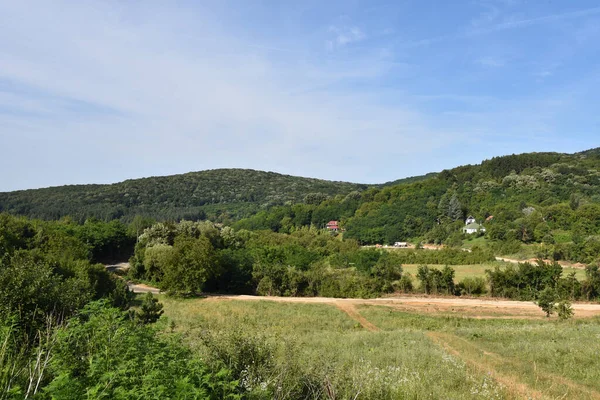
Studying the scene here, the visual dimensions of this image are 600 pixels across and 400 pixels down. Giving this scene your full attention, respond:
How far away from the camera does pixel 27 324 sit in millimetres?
8891

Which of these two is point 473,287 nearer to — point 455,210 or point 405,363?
point 405,363

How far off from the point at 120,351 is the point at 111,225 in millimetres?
75915

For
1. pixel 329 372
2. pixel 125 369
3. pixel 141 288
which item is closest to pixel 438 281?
pixel 141 288

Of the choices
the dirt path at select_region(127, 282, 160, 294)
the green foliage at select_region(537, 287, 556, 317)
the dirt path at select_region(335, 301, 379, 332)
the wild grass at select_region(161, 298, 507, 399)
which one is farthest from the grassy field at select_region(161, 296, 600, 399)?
the dirt path at select_region(127, 282, 160, 294)

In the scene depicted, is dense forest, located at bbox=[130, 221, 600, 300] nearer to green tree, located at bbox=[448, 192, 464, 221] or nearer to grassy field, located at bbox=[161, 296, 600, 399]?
grassy field, located at bbox=[161, 296, 600, 399]

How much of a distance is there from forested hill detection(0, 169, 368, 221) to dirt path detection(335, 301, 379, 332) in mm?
99770

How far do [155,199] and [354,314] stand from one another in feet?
471

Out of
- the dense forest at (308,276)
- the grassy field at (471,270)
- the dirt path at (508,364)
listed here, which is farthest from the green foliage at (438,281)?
the dirt path at (508,364)

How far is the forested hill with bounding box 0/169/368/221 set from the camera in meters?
123

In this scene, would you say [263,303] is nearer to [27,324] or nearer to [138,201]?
[27,324]

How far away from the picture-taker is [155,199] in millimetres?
156875

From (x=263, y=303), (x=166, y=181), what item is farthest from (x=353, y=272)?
(x=166, y=181)

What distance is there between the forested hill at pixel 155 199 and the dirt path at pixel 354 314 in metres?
99.8

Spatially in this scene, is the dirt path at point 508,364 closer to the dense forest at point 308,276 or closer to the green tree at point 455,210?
the dense forest at point 308,276
